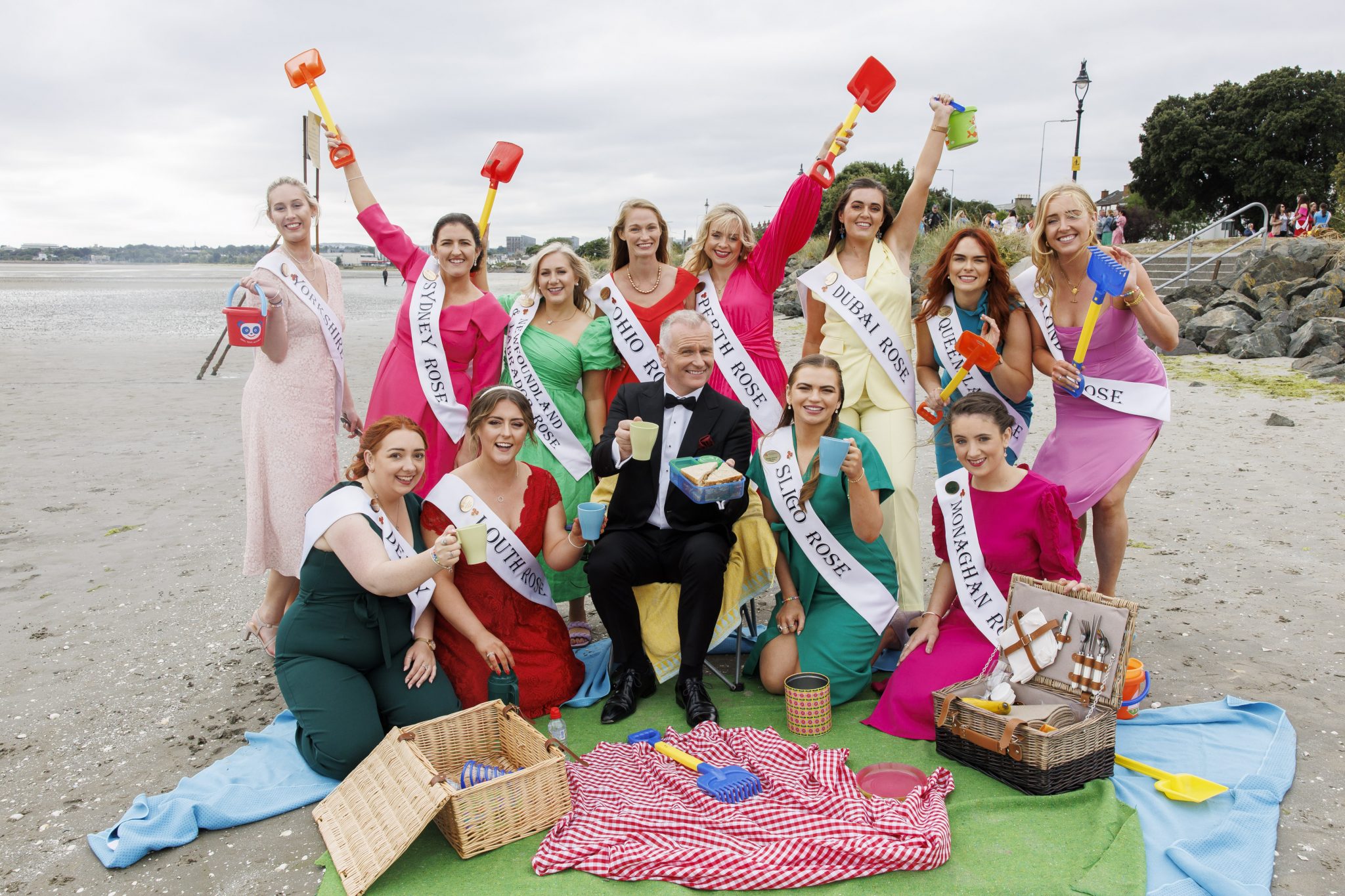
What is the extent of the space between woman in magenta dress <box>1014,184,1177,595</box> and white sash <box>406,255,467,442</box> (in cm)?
286

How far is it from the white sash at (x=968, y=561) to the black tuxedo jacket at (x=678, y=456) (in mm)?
869

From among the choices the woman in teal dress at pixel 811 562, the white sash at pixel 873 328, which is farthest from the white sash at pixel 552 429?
the white sash at pixel 873 328

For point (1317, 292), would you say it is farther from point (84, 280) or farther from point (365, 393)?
point (84, 280)

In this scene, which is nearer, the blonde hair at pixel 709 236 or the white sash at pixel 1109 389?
the white sash at pixel 1109 389

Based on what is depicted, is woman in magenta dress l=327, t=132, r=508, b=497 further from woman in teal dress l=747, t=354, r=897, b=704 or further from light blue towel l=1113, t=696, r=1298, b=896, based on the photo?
light blue towel l=1113, t=696, r=1298, b=896

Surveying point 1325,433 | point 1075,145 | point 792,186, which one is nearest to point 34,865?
point 792,186

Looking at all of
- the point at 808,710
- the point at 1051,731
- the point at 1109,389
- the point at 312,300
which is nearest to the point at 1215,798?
the point at 1051,731

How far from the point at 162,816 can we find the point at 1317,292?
16157 mm

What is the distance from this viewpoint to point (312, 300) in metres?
4.45

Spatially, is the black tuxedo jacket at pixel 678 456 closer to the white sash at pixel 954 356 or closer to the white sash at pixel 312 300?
the white sash at pixel 954 356

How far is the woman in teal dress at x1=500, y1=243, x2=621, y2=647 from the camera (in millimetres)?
4625

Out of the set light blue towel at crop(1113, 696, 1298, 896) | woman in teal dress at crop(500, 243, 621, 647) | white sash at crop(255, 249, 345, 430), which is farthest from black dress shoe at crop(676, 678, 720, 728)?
white sash at crop(255, 249, 345, 430)

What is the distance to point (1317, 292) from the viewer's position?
13.8 metres

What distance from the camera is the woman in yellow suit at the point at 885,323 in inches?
175
